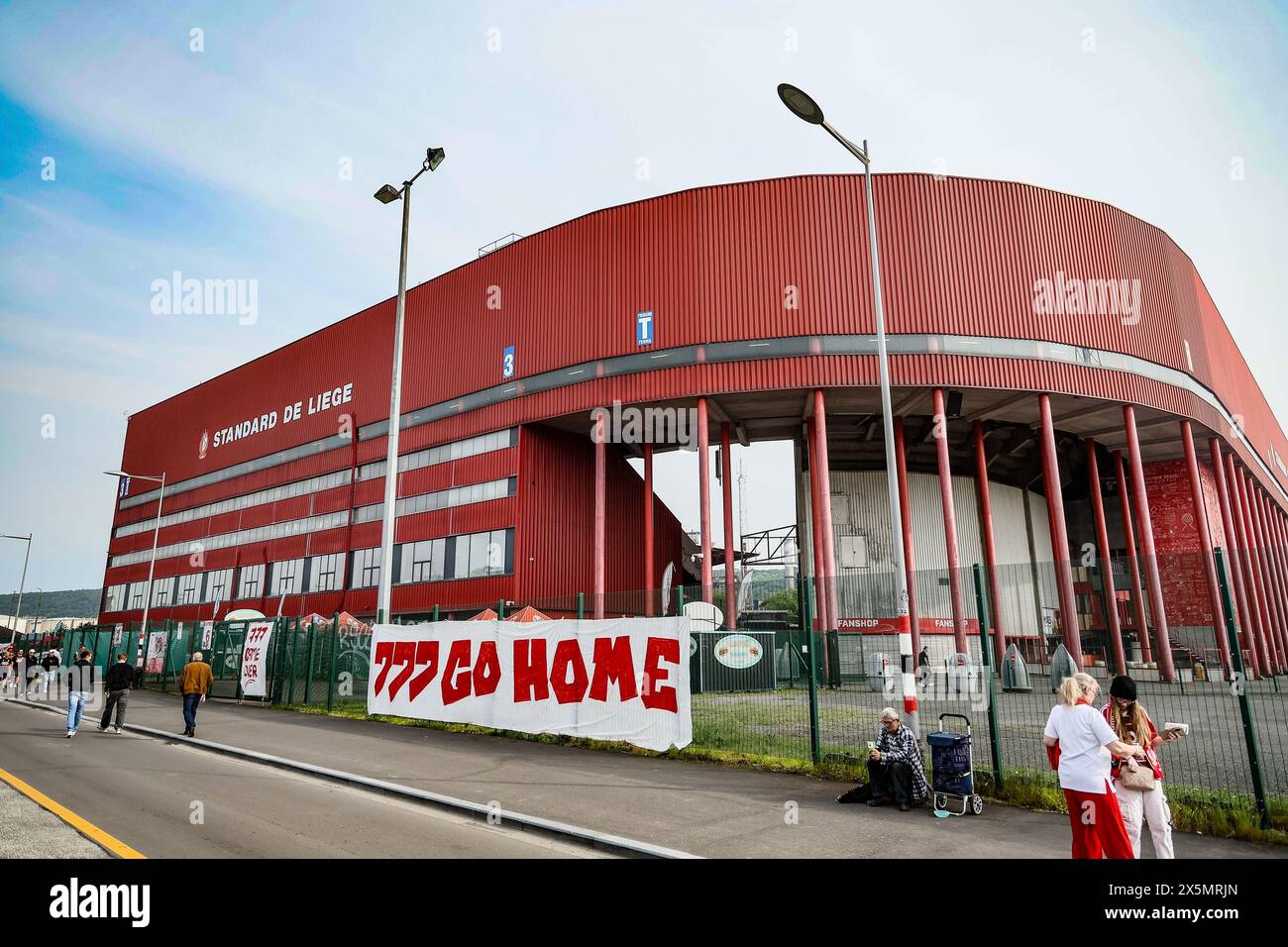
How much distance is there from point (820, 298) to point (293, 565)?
113 ft

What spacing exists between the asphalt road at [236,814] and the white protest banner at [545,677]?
14.2ft

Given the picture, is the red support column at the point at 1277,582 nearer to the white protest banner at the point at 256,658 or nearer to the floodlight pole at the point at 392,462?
the floodlight pole at the point at 392,462

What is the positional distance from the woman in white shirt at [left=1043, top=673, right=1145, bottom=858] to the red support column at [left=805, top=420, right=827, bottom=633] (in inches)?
697

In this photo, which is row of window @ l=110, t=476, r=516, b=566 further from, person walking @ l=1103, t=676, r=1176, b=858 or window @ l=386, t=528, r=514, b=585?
person walking @ l=1103, t=676, r=1176, b=858

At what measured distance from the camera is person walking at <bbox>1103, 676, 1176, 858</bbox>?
586 centimetres

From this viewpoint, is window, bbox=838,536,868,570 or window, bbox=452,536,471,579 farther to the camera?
window, bbox=838,536,868,570

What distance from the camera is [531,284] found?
118 ft

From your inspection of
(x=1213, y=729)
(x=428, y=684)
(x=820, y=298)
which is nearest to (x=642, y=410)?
(x=820, y=298)

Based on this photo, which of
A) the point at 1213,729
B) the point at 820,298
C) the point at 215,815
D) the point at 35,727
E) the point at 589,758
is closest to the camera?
the point at 215,815

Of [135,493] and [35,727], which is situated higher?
[135,493]

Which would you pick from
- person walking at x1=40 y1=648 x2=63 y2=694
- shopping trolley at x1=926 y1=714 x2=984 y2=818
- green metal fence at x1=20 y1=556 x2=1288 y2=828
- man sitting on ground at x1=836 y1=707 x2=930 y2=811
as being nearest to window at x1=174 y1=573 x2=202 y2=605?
person walking at x1=40 y1=648 x2=63 y2=694

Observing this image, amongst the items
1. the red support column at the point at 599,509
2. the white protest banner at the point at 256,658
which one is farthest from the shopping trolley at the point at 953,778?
the red support column at the point at 599,509

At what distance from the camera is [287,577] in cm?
4450
